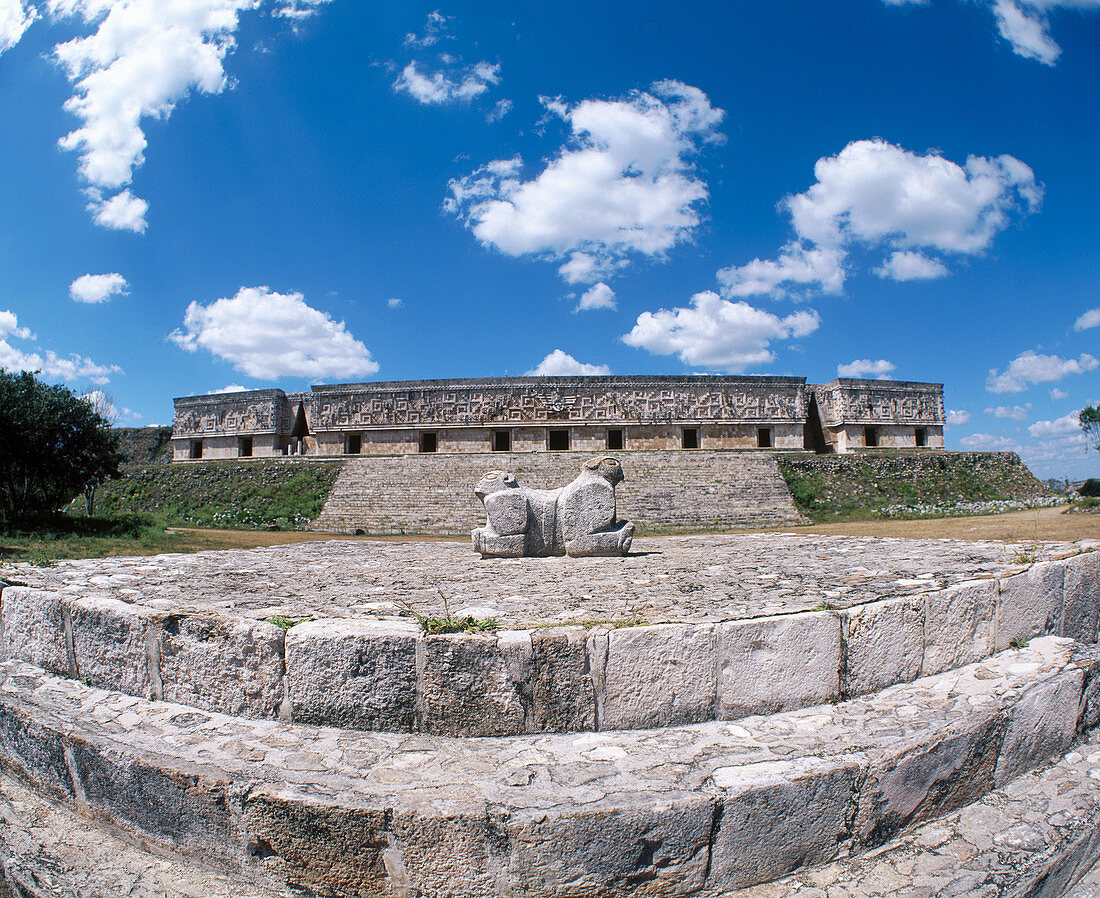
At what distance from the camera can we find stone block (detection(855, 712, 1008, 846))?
81.4 inches

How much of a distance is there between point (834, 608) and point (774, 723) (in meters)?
0.58

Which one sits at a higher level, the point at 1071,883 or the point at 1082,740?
the point at 1082,740

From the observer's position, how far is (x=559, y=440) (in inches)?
1125

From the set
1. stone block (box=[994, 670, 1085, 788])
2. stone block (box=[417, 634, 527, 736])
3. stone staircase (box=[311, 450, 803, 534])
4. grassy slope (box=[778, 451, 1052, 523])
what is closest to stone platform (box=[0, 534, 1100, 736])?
stone block (box=[417, 634, 527, 736])

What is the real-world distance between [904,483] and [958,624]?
21926 mm

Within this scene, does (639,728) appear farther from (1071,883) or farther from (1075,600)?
(1075,600)

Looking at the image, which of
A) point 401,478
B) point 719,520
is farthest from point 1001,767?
point 401,478

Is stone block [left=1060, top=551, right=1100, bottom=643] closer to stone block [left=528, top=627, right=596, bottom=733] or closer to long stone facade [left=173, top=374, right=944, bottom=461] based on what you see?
stone block [left=528, top=627, right=596, bottom=733]

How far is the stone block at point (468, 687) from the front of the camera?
2.27 meters

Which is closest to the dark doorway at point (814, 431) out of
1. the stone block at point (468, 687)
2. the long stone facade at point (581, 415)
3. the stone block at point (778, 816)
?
the long stone facade at point (581, 415)

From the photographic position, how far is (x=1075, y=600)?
3.70 meters

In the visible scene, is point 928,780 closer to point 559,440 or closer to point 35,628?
point 35,628

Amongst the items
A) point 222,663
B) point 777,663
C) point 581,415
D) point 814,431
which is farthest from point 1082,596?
point 814,431

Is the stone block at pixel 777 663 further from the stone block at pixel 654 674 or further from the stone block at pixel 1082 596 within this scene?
the stone block at pixel 1082 596
